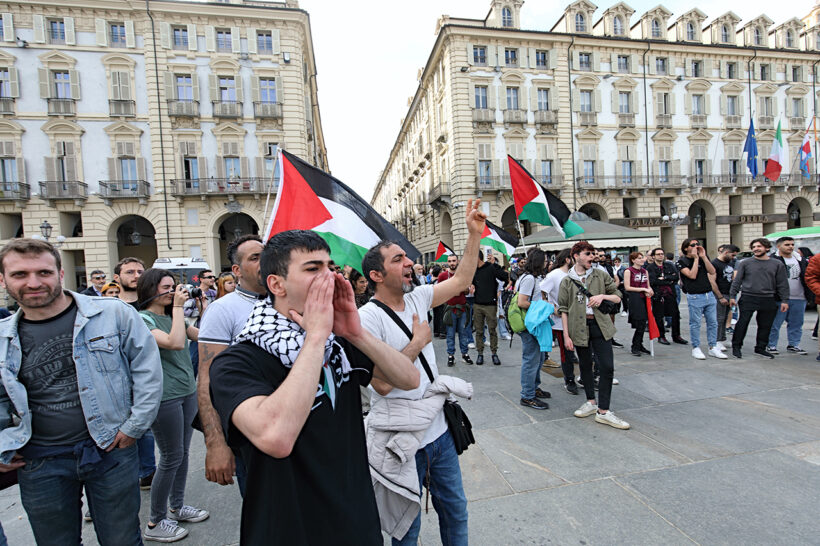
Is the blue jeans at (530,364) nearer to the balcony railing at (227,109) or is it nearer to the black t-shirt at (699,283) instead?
the black t-shirt at (699,283)

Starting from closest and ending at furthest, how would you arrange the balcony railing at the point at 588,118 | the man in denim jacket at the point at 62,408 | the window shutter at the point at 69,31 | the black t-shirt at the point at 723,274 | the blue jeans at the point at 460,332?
the man in denim jacket at the point at 62,408 → the blue jeans at the point at 460,332 → the black t-shirt at the point at 723,274 → the window shutter at the point at 69,31 → the balcony railing at the point at 588,118

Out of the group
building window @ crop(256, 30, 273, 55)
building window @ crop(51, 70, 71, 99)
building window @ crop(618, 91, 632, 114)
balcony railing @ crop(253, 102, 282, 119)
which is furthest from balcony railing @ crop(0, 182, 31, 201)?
building window @ crop(618, 91, 632, 114)

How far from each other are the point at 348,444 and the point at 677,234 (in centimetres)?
3271

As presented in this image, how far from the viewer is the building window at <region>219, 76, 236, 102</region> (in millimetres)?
22406

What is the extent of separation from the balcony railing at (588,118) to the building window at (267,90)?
19.6 meters

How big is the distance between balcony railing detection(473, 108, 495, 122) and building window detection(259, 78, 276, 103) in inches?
482

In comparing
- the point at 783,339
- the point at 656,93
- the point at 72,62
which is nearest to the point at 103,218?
the point at 72,62

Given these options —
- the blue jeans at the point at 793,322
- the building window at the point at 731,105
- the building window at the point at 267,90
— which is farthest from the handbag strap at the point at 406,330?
the building window at the point at 731,105

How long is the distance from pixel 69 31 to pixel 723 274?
30036mm

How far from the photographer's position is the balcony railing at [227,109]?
22.1 m

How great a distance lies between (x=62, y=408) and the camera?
1884 mm

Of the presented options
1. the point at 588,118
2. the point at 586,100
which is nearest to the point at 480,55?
the point at 586,100

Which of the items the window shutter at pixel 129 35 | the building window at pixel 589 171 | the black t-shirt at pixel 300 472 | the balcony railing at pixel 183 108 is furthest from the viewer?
the building window at pixel 589 171

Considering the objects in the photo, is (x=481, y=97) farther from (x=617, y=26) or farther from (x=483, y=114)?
(x=617, y=26)
